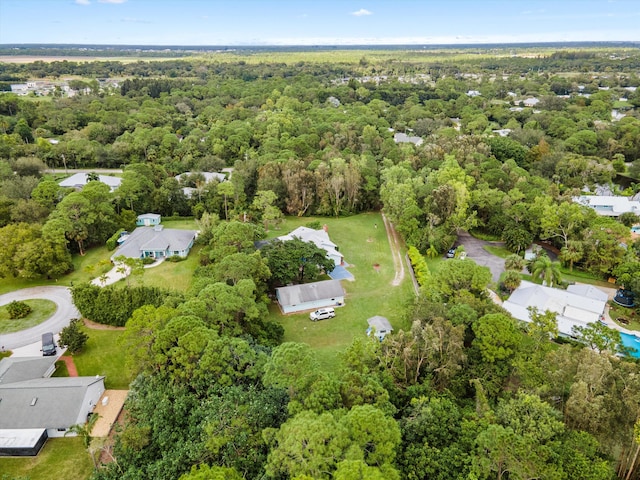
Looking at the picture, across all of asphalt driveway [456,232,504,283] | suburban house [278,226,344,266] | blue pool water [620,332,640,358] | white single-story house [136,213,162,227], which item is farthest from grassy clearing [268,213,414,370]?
blue pool water [620,332,640,358]

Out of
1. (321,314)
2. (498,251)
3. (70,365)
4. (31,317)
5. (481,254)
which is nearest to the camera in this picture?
(70,365)

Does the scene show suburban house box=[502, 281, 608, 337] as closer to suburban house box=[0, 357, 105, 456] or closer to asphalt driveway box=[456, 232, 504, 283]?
asphalt driveway box=[456, 232, 504, 283]

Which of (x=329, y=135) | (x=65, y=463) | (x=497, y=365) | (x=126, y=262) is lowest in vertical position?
(x=65, y=463)

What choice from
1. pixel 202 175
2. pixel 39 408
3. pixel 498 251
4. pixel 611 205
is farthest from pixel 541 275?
pixel 202 175

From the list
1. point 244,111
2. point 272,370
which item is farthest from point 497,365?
point 244,111

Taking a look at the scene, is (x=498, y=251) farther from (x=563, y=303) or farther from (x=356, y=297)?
(x=356, y=297)

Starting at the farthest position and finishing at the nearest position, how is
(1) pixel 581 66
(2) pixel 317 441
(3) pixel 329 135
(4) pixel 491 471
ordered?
(1) pixel 581 66 → (3) pixel 329 135 → (4) pixel 491 471 → (2) pixel 317 441

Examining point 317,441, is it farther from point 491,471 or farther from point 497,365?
point 497,365

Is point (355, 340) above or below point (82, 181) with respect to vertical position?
below
